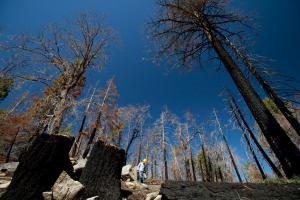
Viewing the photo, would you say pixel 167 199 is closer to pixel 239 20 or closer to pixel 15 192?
pixel 15 192

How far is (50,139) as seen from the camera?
3.71 metres

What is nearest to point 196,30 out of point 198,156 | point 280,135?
point 280,135

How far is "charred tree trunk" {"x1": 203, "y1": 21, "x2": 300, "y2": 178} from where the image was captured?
3840 mm

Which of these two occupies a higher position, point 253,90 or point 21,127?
point 21,127

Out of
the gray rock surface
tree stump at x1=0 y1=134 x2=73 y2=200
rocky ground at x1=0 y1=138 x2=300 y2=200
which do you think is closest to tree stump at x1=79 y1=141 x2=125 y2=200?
rocky ground at x1=0 y1=138 x2=300 y2=200

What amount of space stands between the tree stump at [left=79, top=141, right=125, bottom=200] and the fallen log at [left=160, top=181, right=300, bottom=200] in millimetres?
1184

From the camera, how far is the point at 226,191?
113 inches

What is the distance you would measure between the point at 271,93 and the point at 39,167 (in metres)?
6.00

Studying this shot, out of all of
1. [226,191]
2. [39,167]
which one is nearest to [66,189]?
[39,167]

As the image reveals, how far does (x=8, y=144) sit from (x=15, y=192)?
75.0ft

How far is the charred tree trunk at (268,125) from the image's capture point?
3.84m

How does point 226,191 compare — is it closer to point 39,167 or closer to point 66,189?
point 66,189

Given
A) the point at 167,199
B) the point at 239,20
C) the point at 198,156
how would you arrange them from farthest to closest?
the point at 198,156
the point at 239,20
the point at 167,199

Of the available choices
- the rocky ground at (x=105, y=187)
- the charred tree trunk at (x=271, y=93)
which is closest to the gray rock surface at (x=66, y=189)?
the rocky ground at (x=105, y=187)
